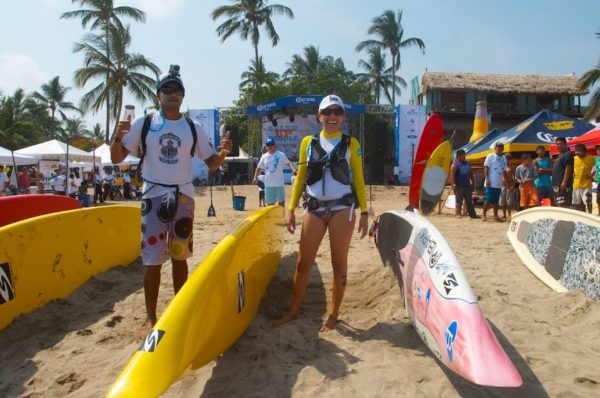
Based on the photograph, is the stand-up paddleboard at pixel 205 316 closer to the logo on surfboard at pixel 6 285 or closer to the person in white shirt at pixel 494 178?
the logo on surfboard at pixel 6 285

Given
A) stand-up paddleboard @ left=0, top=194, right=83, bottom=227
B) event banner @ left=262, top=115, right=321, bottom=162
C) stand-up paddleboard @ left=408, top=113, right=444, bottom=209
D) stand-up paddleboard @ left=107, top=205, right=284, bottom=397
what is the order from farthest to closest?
event banner @ left=262, top=115, right=321, bottom=162 < stand-up paddleboard @ left=408, top=113, right=444, bottom=209 < stand-up paddleboard @ left=0, top=194, right=83, bottom=227 < stand-up paddleboard @ left=107, top=205, right=284, bottom=397

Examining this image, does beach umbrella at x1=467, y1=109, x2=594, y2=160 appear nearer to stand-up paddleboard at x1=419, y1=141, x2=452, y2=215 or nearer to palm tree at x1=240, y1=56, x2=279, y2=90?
stand-up paddleboard at x1=419, y1=141, x2=452, y2=215

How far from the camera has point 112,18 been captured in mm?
27078

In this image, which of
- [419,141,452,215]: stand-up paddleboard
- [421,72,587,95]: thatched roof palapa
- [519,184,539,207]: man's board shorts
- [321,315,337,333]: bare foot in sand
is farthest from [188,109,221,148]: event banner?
[321,315,337,333]: bare foot in sand

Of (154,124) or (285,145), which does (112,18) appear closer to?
(285,145)

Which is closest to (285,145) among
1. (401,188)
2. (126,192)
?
(401,188)

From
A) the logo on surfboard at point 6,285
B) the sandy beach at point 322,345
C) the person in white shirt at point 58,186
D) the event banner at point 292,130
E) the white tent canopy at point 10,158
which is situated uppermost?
the event banner at point 292,130

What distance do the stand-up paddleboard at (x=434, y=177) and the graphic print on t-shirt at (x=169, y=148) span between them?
5.06 meters

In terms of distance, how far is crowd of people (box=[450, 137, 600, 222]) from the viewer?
8.38 meters

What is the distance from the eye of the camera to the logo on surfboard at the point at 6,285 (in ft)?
10.2

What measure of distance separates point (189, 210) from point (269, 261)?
1.13 meters

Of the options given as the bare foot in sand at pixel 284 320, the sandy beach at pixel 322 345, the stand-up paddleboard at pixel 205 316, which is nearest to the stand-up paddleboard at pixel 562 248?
the sandy beach at pixel 322 345

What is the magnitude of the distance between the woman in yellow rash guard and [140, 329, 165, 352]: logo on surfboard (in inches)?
54.3

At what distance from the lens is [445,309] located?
7.54 ft
